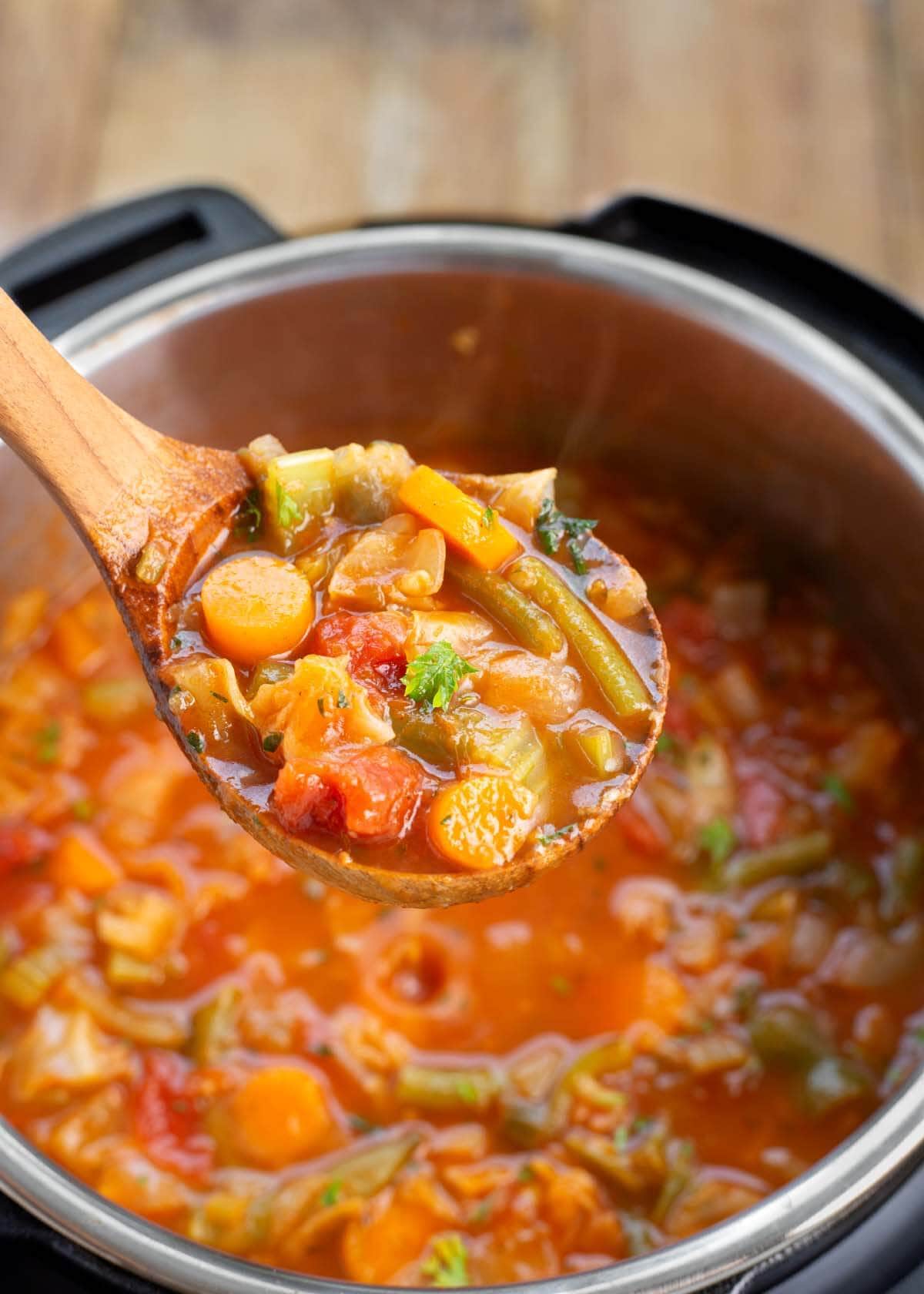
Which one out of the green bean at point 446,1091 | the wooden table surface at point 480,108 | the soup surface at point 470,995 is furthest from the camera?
the wooden table surface at point 480,108

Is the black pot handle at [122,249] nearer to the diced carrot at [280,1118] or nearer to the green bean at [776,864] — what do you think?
the diced carrot at [280,1118]

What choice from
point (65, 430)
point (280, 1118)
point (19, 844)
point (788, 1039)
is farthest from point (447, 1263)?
point (65, 430)

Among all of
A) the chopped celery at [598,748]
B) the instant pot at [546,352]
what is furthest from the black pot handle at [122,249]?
the chopped celery at [598,748]

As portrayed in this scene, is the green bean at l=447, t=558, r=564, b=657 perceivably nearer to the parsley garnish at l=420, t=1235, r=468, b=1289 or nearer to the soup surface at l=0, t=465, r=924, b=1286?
the soup surface at l=0, t=465, r=924, b=1286

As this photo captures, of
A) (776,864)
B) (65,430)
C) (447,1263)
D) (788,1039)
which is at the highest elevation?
(65,430)

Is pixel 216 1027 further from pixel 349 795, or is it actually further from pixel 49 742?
pixel 349 795
